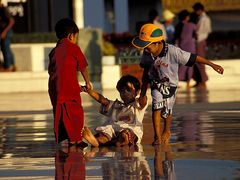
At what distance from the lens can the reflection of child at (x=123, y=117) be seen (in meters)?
13.3

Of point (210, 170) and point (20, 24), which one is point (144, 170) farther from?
point (20, 24)

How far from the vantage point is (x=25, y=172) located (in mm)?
11055

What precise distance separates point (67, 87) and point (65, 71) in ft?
0.58

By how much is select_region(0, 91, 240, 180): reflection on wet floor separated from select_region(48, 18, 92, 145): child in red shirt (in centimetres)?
23

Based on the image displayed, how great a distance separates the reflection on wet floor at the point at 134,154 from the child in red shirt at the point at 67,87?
23 centimetres

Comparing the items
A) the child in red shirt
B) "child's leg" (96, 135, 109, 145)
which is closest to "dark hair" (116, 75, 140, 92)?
the child in red shirt

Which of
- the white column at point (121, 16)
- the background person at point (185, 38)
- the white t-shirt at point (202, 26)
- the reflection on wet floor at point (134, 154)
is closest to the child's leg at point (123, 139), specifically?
the reflection on wet floor at point (134, 154)

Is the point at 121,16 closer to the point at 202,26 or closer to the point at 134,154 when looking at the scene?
→ the point at 202,26

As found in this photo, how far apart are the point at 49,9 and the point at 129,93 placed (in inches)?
711

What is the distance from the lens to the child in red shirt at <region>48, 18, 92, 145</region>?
13430 millimetres

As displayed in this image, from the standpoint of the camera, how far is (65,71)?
13547 mm

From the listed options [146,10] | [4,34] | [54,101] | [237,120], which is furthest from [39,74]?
[146,10]

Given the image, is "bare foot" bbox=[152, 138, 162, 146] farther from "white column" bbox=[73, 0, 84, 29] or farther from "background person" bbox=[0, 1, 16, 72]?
"white column" bbox=[73, 0, 84, 29]

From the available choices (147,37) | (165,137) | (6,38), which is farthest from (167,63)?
(6,38)
